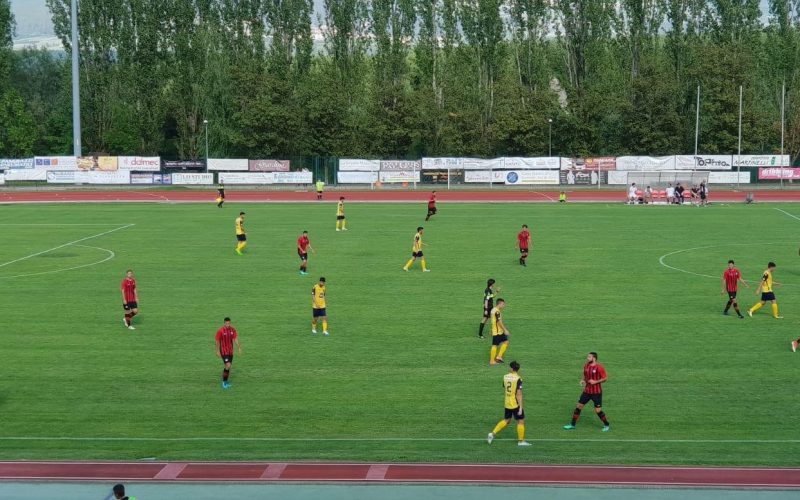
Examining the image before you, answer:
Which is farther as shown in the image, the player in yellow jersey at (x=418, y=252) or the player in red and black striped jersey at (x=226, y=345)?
the player in yellow jersey at (x=418, y=252)

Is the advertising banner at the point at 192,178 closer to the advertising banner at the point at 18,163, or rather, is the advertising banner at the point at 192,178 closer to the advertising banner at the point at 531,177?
the advertising banner at the point at 18,163

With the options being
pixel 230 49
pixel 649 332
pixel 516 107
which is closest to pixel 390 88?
pixel 516 107

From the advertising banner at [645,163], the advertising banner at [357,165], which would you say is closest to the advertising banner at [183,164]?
the advertising banner at [357,165]

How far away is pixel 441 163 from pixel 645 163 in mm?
20805

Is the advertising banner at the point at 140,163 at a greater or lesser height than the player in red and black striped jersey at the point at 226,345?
greater

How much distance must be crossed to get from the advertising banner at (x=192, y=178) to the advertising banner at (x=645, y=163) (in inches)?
1663

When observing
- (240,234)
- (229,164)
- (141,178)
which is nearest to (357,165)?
(229,164)

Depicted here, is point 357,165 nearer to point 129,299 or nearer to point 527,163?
point 527,163

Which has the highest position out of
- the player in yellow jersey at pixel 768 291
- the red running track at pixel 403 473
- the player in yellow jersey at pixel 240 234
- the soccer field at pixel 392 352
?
the player in yellow jersey at pixel 240 234

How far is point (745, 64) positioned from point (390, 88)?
37.8m

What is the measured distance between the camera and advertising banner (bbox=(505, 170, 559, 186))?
90250 mm

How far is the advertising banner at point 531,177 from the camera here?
296 feet

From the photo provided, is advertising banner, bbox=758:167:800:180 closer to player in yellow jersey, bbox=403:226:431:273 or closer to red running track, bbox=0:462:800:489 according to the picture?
player in yellow jersey, bbox=403:226:431:273

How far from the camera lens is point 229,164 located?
93.9 meters
